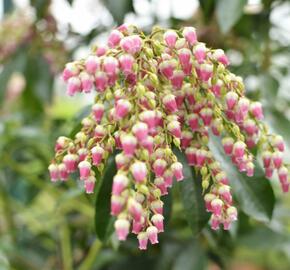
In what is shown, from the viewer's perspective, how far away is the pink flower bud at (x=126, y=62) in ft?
2.62

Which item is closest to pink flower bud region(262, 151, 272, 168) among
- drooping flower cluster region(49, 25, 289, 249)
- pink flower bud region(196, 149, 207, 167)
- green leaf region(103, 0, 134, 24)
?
drooping flower cluster region(49, 25, 289, 249)

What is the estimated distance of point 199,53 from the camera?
86 centimetres

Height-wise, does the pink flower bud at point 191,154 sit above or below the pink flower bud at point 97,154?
below

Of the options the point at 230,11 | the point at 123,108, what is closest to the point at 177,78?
the point at 123,108

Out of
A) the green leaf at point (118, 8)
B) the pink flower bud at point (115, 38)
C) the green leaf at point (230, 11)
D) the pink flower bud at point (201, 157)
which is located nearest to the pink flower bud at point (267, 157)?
the pink flower bud at point (201, 157)

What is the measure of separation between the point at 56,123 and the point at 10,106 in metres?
0.65

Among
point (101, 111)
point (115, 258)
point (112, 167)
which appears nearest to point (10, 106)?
point (115, 258)

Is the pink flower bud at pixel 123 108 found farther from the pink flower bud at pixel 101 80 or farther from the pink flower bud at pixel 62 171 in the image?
the pink flower bud at pixel 62 171

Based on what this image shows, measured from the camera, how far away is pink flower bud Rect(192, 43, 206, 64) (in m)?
0.86

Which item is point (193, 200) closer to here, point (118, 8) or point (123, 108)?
point (123, 108)

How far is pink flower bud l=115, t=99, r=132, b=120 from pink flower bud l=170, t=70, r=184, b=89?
0.45 ft

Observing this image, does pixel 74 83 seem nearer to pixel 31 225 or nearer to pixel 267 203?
pixel 267 203

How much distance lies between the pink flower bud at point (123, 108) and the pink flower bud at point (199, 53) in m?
0.15

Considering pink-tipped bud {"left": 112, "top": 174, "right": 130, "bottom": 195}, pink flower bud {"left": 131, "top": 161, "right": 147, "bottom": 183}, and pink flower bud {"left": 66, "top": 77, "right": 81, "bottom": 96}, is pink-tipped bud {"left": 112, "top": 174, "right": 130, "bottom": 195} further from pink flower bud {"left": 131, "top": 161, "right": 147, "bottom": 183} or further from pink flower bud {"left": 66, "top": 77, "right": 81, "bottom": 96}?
pink flower bud {"left": 66, "top": 77, "right": 81, "bottom": 96}
